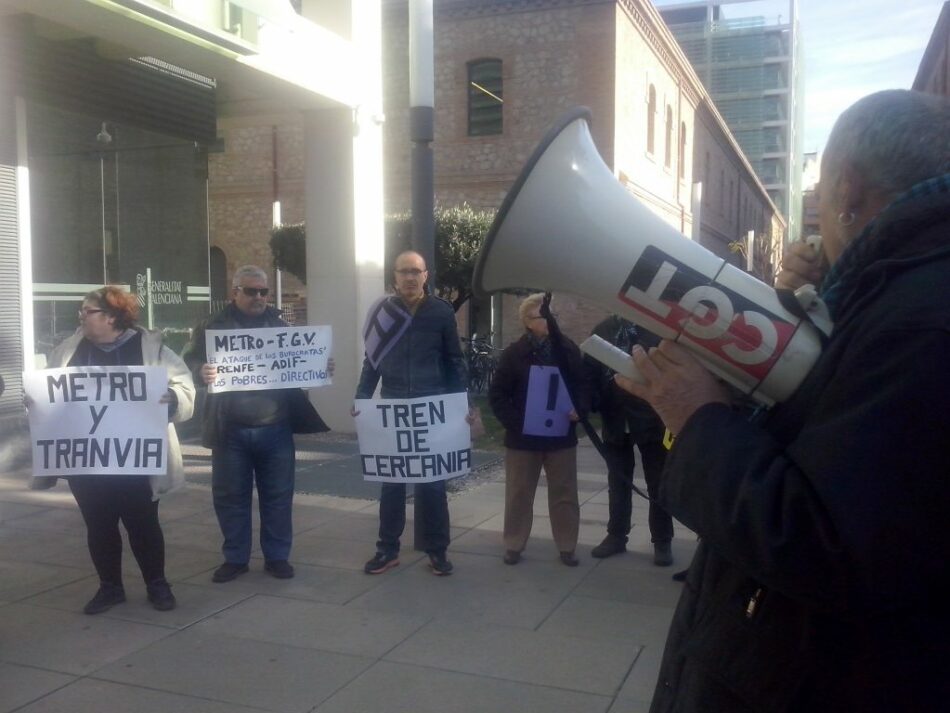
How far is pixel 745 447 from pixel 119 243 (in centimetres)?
1066

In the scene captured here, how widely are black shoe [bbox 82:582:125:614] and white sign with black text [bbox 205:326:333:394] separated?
4.25 ft

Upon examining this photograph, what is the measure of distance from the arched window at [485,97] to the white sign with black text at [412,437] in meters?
18.5

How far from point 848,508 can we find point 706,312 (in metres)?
0.45

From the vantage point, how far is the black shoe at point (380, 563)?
598 centimetres

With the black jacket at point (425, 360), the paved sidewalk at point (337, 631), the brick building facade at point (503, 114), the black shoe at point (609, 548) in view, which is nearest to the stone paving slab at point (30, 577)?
the paved sidewalk at point (337, 631)

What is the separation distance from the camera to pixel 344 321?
1190 cm

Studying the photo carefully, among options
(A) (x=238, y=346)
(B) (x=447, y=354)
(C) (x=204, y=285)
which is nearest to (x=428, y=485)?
(B) (x=447, y=354)

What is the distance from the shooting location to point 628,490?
667 centimetres

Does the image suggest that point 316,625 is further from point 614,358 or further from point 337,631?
point 614,358

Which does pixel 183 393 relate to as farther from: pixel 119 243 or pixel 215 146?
pixel 215 146

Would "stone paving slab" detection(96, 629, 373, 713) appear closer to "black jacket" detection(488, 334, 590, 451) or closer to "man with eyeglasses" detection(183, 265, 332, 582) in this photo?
"man with eyeglasses" detection(183, 265, 332, 582)

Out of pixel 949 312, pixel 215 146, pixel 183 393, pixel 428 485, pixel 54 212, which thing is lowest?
pixel 428 485

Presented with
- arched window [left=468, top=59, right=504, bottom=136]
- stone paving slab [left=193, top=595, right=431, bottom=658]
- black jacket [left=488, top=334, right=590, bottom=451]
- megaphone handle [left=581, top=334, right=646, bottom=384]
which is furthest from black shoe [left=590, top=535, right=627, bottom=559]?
arched window [left=468, top=59, right=504, bottom=136]

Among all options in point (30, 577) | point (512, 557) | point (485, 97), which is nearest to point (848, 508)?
point (512, 557)
